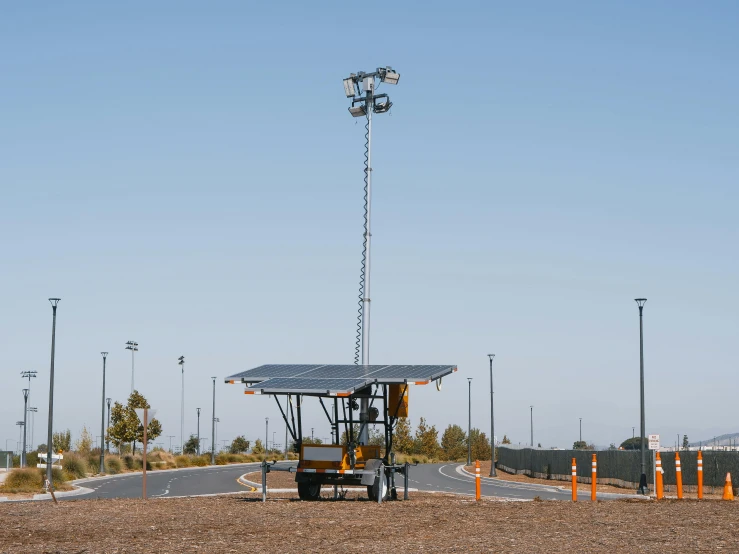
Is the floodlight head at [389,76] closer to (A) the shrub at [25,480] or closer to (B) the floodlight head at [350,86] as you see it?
(B) the floodlight head at [350,86]

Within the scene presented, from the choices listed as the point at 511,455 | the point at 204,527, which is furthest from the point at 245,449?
the point at 204,527

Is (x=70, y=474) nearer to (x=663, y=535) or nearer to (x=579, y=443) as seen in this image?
(x=663, y=535)

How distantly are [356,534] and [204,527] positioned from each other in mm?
2995

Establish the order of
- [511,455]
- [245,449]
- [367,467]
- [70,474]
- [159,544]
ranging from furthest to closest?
[245,449] < [511,455] < [70,474] < [367,467] < [159,544]

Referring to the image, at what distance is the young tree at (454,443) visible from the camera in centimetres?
12369

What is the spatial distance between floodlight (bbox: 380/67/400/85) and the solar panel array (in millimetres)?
10634

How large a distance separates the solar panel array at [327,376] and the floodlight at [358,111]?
985 cm

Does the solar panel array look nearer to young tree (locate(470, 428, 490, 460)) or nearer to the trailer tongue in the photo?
the trailer tongue

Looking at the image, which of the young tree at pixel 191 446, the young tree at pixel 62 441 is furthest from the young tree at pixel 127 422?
the young tree at pixel 191 446

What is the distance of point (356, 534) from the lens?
16000 millimetres

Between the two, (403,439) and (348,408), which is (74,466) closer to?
(348,408)

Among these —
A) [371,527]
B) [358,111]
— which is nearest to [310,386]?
[371,527]

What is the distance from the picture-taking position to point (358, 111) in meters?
33.1

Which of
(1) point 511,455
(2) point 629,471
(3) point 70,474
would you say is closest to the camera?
(2) point 629,471
